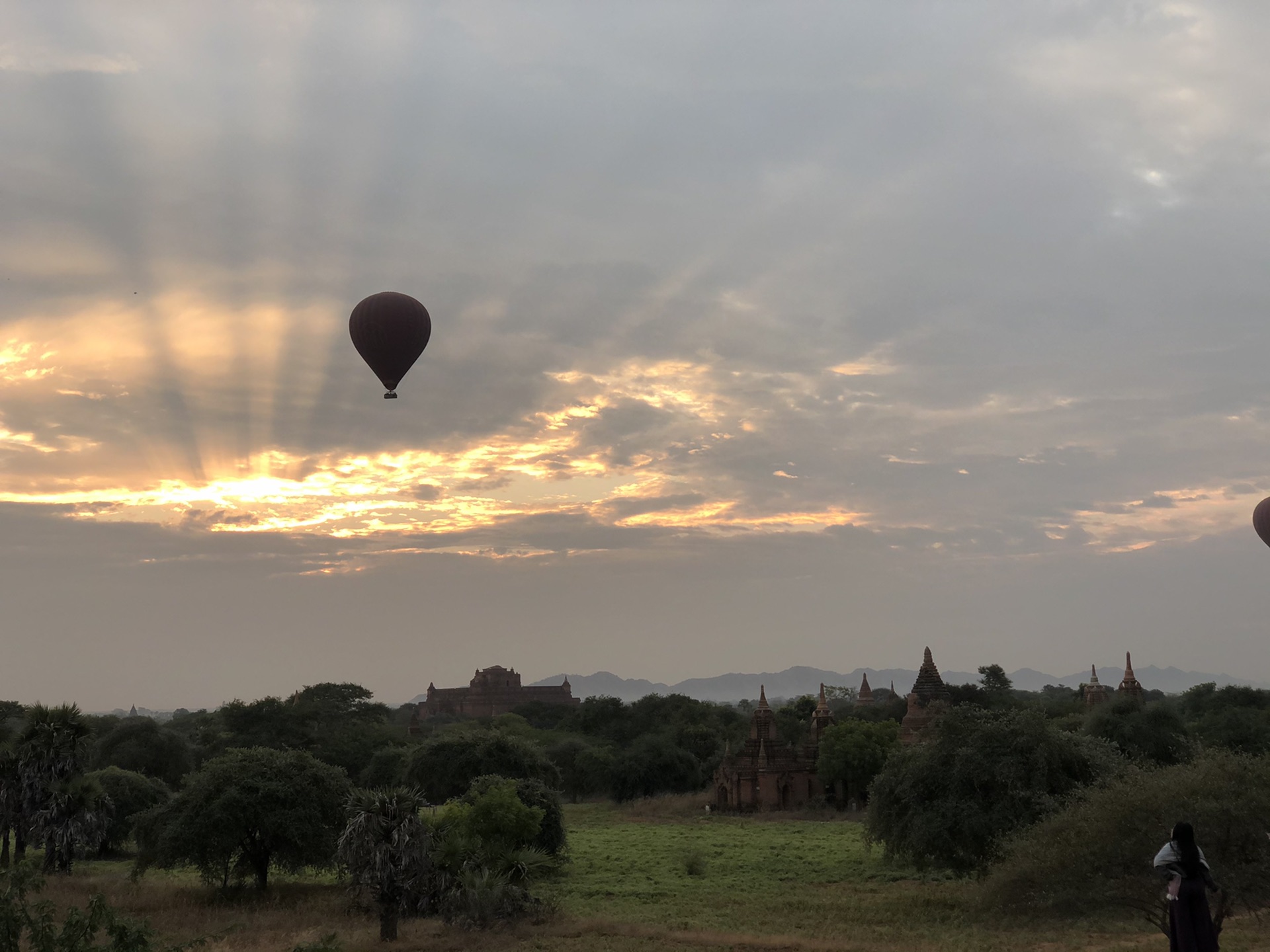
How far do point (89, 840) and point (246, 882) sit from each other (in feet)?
20.6

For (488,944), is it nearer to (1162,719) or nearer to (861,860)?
(861,860)

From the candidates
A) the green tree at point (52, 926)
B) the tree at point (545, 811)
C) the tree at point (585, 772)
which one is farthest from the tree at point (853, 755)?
the green tree at point (52, 926)

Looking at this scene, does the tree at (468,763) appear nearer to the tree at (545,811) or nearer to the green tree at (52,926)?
the tree at (545,811)

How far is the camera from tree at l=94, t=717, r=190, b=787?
68.5 m

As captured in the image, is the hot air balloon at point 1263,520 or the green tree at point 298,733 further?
the green tree at point 298,733

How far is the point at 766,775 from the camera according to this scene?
216ft

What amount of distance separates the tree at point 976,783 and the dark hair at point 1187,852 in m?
20.8

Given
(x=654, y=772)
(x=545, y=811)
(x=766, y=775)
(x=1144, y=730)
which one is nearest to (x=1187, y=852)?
(x=545, y=811)

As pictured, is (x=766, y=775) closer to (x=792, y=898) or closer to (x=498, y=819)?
(x=792, y=898)

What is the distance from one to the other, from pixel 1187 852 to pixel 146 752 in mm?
71306

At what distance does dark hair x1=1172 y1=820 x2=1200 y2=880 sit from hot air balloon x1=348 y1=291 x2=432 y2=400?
96.8 feet

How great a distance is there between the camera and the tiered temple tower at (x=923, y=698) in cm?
6638

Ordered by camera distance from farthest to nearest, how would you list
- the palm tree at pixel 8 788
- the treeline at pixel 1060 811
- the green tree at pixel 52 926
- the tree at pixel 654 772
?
the tree at pixel 654 772 < the palm tree at pixel 8 788 < the treeline at pixel 1060 811 < the green tree at pixel 52 926

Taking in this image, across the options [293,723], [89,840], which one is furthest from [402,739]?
[89,840]
